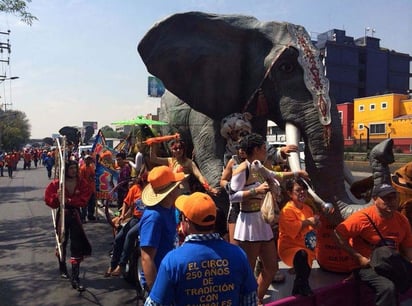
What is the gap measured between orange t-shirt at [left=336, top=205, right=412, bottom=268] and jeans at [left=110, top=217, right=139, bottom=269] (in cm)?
229

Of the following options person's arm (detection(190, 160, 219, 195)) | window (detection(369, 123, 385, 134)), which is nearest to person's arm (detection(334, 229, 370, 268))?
person's arm (detection(190, 160, 219, 195))

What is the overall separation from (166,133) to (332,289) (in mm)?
4481

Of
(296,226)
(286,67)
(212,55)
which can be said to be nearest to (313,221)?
(296,226)

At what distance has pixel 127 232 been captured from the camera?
514cm

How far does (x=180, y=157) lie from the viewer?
205 inches

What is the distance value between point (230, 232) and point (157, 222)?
1395 millimetres

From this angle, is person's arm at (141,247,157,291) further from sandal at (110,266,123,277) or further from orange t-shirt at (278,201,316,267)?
sandal at (110,266,123,277)

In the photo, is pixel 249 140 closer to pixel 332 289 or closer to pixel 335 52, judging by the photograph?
pixel 332 289

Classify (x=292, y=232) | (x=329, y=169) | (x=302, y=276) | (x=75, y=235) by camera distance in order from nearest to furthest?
(x=302, y=276) → (x=292, y=232) → (x=329, y=169) → (x=75, y=235)

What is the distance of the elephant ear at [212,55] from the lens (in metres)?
5.54

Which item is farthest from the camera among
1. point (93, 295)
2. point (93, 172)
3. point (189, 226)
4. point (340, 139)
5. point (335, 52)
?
point (335, 52)

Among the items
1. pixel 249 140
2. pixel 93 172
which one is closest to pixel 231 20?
pixel 249 140

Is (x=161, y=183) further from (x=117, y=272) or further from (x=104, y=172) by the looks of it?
(x=104, y=172)

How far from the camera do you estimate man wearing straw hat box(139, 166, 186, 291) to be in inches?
121
